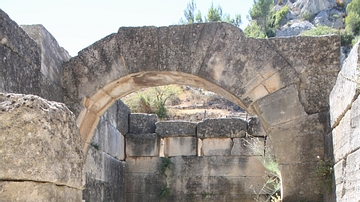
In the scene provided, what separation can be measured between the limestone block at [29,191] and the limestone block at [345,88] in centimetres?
241

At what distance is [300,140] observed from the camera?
552 centimetres

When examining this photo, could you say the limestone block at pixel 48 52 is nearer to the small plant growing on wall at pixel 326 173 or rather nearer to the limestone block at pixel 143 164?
the small plant growing on wall at pixel 326 173

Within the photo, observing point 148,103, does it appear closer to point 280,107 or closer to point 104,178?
point 104,178

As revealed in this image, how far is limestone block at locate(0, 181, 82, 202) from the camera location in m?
1.83

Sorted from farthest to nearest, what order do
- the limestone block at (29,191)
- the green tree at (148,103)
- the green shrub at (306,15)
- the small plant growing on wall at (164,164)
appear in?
the green shrub at (306,15)
the green tree at (148,103)
the small plant growing on wall at (164,164)
the limestone block at (29,191)

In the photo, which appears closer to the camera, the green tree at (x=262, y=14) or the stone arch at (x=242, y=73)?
the stone arch at (x=242, y=73)

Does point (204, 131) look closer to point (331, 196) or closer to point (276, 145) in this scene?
point (276, 145)

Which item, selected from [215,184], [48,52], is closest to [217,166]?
[215,184]

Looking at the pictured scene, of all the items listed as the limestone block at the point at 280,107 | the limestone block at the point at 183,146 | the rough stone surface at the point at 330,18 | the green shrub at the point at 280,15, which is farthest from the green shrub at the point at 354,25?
the limestone block at the point at 280,107

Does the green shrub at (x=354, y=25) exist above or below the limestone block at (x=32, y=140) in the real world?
above

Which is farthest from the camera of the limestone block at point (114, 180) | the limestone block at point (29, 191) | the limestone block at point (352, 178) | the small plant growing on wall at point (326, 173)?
the limestone block at point (114, 180)

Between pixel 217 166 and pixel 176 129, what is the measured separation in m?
1.28

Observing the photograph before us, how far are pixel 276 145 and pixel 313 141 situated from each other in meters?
0.48

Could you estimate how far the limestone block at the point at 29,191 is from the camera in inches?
71.9
